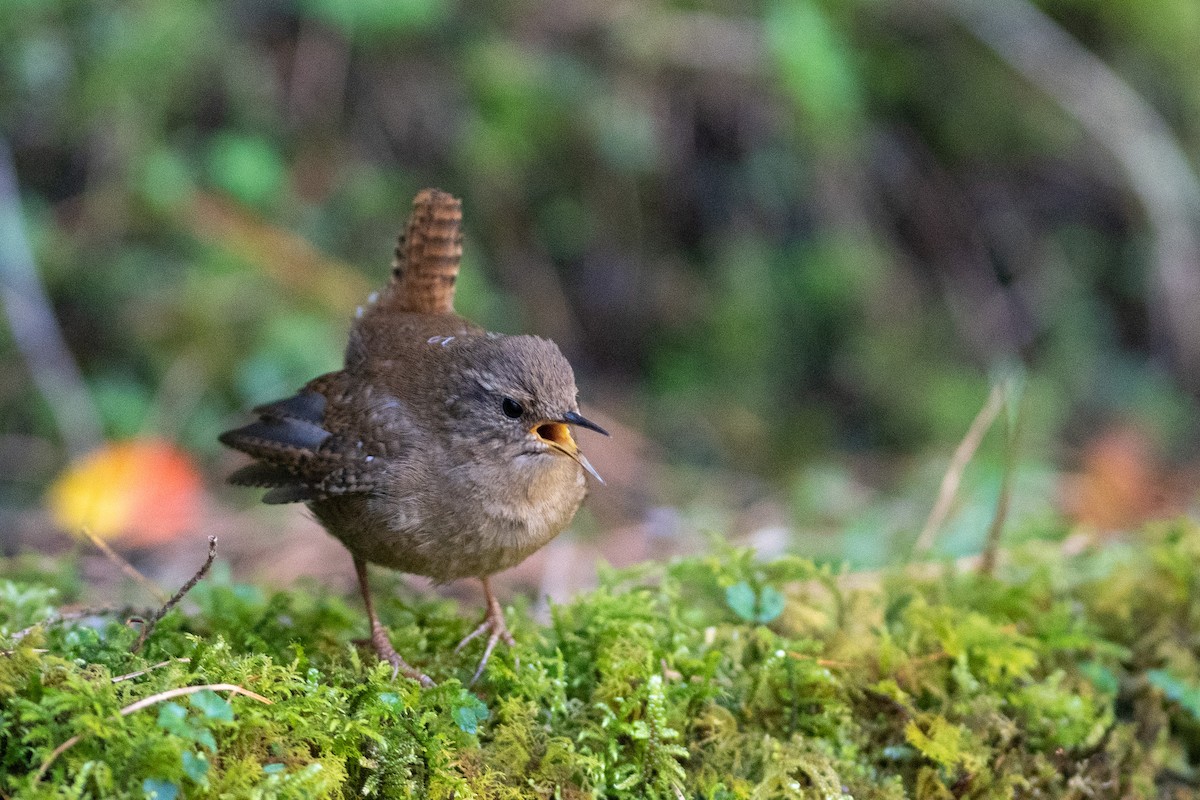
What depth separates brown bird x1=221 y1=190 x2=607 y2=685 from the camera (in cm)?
270

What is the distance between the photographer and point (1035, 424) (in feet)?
21.1

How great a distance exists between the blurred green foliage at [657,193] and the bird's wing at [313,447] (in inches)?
111

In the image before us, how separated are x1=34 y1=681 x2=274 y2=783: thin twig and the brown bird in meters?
0.51

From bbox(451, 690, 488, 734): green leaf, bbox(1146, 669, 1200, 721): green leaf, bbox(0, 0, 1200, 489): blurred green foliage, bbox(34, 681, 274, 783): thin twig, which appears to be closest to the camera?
bbox(34, 681, 274, 783): thin twig

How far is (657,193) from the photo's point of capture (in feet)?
23.7

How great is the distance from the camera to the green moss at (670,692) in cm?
193

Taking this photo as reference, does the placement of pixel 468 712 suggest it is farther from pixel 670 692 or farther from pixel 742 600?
pixel 742 600

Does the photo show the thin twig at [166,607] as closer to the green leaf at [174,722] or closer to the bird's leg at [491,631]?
the green leaf at [174,722]

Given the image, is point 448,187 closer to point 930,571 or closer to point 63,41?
point 63,41

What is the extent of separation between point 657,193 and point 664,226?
0.22 metres

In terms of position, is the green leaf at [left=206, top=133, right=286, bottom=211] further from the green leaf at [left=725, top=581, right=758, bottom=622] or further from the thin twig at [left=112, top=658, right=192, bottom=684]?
the thin twig at [left=112, top=658, right=192, bottom=684]

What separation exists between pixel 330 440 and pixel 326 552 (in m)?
2.21

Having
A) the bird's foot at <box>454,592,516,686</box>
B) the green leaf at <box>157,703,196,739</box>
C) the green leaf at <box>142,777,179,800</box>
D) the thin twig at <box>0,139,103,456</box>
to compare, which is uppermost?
the thin twig at <box>0,139,103,456</box>

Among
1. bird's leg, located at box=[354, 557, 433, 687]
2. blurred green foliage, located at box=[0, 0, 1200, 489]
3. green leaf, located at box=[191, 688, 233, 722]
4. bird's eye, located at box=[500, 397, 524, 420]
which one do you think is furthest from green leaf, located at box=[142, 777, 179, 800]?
blurred green foliage, located at box=[0, 0, 1200, 489]
